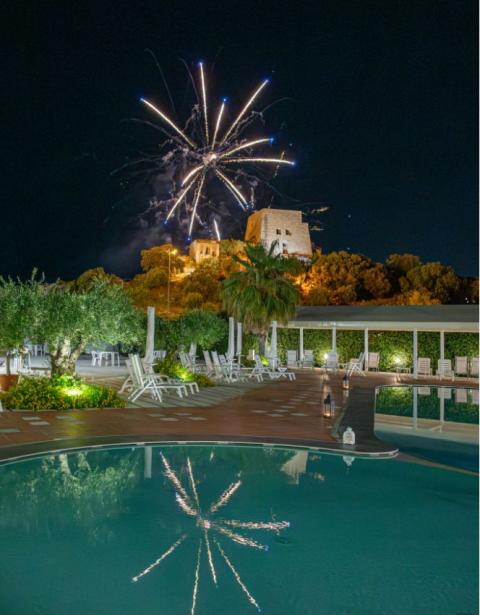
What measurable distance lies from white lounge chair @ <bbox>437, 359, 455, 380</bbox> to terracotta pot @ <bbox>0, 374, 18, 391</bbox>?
13.5 m

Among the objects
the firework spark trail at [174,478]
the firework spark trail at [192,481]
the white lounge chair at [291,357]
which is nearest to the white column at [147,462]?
the firework spark trail at [174,478]

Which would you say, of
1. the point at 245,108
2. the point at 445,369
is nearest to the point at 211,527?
the point at 445,369

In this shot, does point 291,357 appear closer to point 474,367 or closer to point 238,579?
point 474,367

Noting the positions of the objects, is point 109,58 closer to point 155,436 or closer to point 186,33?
point 186,33

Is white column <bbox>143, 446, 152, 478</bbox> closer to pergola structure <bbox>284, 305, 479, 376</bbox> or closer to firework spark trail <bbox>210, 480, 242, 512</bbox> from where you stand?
firework spark trail <bbox>210, 480, 242, 512</bbox>

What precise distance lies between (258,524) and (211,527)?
1.40 ft

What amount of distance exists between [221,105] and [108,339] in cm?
1580

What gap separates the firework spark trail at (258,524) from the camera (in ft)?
16.5

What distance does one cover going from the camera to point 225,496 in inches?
234

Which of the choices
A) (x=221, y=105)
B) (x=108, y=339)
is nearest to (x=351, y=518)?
(x=108, y=339)

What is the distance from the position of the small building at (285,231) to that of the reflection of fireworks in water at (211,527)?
2443 inches

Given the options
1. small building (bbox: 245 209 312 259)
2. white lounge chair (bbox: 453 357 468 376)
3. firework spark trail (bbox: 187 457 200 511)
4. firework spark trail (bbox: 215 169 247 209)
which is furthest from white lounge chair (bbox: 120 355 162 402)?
small building (bbox: 245 209 312 259)

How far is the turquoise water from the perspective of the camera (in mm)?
3762

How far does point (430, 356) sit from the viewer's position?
854 inches
